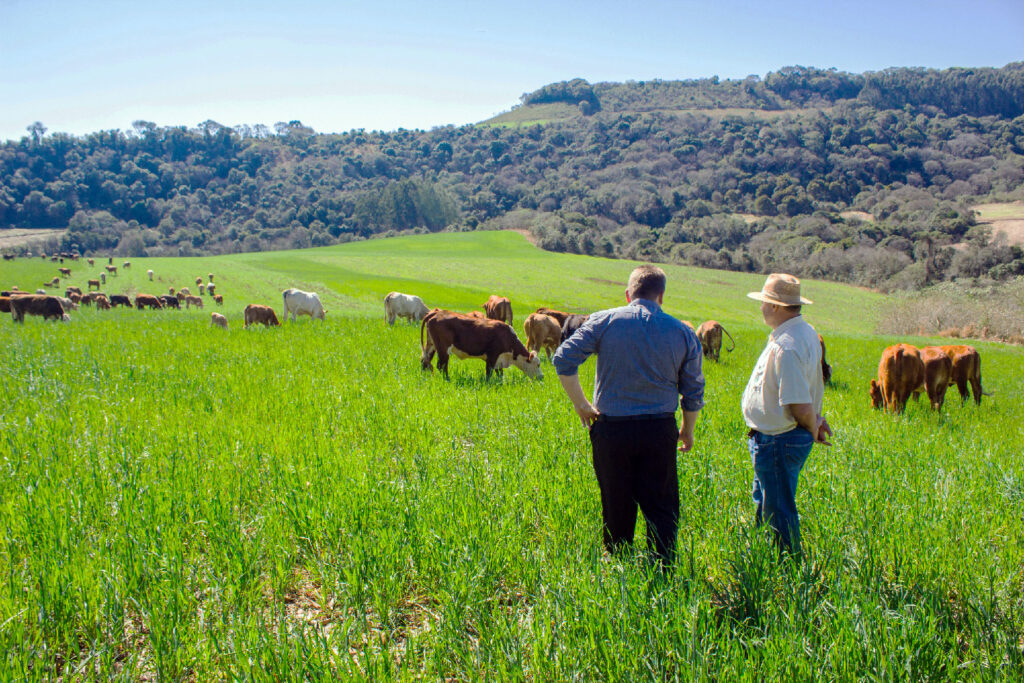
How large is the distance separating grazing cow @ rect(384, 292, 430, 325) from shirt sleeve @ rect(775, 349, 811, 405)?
19977mm

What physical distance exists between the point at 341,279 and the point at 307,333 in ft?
117

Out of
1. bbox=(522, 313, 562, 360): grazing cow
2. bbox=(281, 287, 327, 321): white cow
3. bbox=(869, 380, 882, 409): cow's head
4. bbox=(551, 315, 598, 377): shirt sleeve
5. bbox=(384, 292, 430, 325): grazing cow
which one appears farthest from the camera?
bbox=(281, 287, 327, 321): white cow

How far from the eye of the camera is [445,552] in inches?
146

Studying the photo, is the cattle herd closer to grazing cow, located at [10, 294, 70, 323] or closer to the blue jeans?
the blue jeans

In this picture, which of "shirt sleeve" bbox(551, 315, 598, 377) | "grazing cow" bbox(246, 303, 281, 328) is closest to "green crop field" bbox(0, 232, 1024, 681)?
"shirt sleeve" bbox(551, 315, 598, 377)

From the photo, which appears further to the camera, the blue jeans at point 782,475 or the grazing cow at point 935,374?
the grazing cow at point 935,374

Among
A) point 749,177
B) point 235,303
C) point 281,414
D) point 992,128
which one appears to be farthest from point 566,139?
point 281,414

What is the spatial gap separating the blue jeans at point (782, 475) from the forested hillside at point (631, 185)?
7165 centimetres

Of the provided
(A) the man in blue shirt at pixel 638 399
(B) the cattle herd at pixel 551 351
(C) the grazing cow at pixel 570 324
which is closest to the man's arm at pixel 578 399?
(A) the man in blue shirt at pixel 638 399

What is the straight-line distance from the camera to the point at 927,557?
12.0ft

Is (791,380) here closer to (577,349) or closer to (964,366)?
(577,349)

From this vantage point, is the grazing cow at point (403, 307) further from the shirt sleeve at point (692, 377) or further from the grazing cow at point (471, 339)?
the shirt sleeve at point (692, 377)

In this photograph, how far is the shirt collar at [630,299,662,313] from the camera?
368cm

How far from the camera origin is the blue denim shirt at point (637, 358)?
11.8ft
